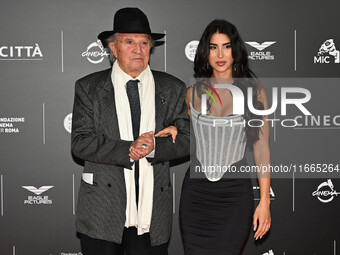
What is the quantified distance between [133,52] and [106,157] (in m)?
0.59

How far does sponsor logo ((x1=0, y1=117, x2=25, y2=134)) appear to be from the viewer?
3.38 meters

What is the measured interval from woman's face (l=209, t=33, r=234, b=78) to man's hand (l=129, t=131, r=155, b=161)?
692 mm

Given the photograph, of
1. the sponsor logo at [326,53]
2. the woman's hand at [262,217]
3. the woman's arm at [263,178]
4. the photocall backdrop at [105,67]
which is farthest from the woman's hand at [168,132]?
the sponsor logo at [326,53]

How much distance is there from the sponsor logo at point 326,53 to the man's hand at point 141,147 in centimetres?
192

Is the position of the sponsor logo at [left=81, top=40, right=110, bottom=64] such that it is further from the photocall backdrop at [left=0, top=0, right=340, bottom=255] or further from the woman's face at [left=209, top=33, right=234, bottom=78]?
the woman's face at [left=209, top=33, right=234, bottom=78]

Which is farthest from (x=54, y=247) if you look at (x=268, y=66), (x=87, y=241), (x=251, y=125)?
(x=268, y=66)

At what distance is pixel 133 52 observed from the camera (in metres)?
2.29

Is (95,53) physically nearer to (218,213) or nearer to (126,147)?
(126,147)

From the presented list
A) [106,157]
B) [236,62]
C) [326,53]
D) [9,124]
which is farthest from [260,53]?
[9,124]

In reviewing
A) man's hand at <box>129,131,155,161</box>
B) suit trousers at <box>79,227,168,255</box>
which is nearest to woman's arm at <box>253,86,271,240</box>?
suit trousers at <box>79,227,168,255</box>

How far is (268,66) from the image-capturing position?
3.43 meters

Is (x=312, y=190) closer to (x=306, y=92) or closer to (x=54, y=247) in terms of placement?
(x=306, y=92)

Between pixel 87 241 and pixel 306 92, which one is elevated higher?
pixel 306 92

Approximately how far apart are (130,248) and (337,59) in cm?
229
